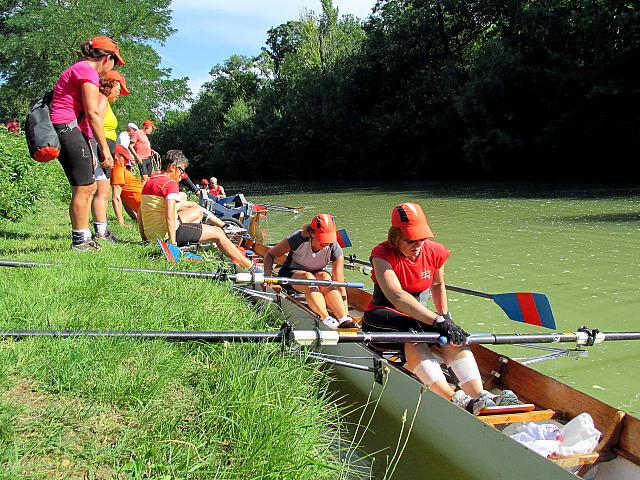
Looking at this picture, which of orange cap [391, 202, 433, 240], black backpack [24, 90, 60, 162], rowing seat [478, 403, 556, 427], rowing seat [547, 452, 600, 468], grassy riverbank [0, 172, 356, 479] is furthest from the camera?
black backpack [24, 90, 60, 162]

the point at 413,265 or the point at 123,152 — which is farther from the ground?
the point at 123,152

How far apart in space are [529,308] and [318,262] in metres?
2.72

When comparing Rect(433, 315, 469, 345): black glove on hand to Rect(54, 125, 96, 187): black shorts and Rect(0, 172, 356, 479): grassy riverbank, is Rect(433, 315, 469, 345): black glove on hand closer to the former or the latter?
Rect(0, 172, 356, 479): grassy riverbank

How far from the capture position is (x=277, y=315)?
6520mm

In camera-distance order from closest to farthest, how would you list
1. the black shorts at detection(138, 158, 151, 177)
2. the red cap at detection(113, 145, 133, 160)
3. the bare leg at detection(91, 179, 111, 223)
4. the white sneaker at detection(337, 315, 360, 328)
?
the white sneaker at detection(337, 315, 360, 328) → the bare leg at detection(91, 179, 111, 223) → the red cap at detection(113, 145, 133, 160) → the black shorts at detection(138, 158, 151, 177)

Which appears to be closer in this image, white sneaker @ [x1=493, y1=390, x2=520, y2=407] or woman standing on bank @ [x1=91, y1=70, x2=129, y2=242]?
white sneaker @ [x1=493, y1=390, x2=520, y2=407]

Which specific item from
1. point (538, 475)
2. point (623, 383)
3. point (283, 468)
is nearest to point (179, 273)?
point (283, 468)

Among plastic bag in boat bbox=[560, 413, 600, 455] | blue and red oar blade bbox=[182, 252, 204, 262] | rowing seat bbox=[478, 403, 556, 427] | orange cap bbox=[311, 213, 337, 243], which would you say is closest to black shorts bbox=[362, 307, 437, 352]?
rowing seat bbox=[478, 403, 556, 427]

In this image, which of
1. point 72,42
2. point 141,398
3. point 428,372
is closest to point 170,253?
point 428,372

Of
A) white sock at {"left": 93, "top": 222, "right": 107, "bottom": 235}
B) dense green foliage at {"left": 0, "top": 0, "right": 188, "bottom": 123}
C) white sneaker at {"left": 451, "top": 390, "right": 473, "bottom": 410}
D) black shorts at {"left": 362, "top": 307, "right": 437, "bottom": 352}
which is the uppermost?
dense green foliage at {"left": 0, "top": 0, "right": 188, "bottom": 123}

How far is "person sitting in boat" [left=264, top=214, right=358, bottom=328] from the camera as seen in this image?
22.5 feet

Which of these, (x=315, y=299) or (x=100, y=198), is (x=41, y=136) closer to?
(x=100, y=198)

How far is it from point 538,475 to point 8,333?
3060mm

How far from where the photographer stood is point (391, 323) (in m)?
5.19
